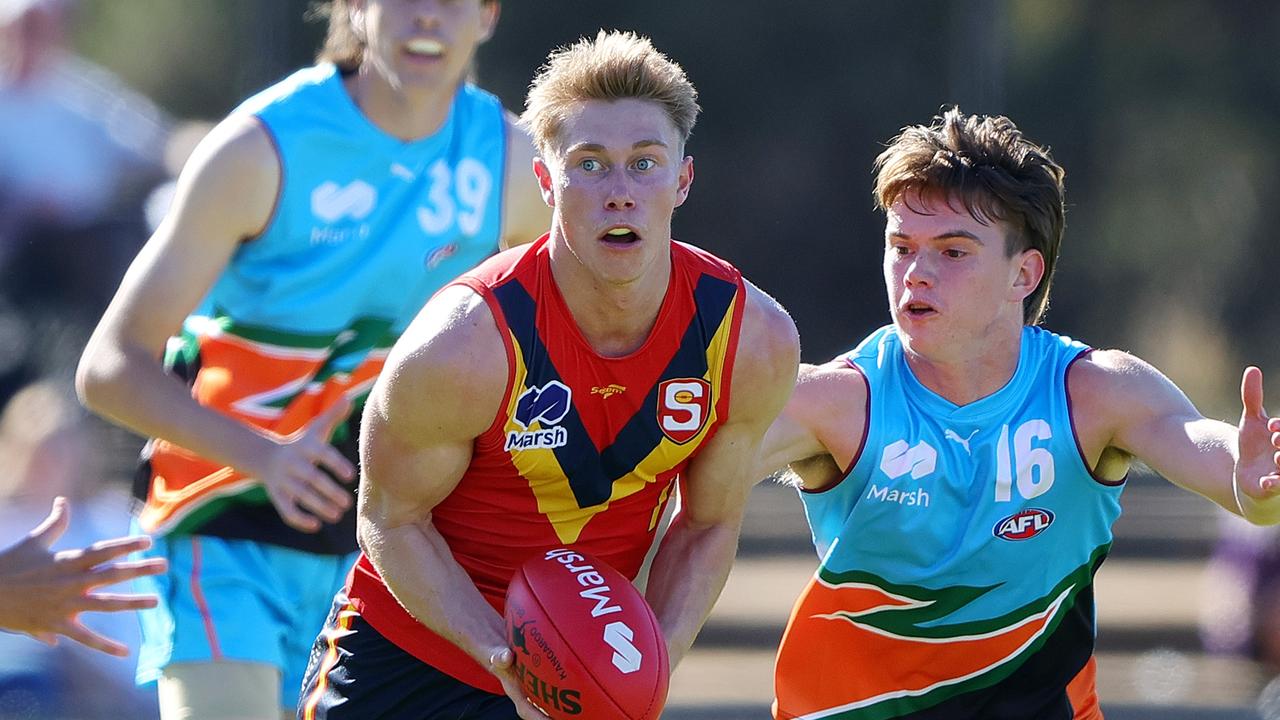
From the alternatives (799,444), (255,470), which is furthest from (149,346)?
(799,444)

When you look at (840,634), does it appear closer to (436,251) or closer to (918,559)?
(918,559)

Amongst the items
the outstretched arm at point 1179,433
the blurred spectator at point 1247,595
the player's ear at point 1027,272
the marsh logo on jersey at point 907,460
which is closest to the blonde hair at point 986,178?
the player's ear at point 1027,272

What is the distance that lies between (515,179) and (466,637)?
1.23 metres

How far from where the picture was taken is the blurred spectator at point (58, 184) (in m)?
5.90

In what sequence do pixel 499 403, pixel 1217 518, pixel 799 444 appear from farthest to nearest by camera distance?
1. pixel 1217 518
2. pixel 799 444
3. pixel 499 403

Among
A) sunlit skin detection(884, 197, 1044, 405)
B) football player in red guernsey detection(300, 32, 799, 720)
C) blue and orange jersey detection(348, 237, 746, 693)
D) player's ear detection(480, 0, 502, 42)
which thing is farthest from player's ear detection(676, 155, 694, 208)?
player's ear detection(480, 0, 502, 42)

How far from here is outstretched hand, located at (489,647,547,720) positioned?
309cm

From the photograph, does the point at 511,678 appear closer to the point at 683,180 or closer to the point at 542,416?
the point at 542,416

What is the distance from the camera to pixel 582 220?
3.13 meters

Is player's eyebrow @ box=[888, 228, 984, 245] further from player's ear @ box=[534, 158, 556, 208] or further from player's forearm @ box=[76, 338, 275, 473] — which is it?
player's forearm @ box=[76, 338, 275, 473]

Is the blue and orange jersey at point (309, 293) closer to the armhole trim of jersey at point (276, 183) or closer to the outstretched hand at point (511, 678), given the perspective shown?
the armhole trim of jersey at point (276, 183)

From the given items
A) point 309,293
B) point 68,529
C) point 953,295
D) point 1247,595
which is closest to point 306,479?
point 309,293

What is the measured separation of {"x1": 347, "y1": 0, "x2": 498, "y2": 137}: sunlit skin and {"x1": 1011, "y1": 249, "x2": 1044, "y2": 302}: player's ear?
1.31 meters

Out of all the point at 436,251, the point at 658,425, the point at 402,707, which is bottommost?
the point at 402,707
